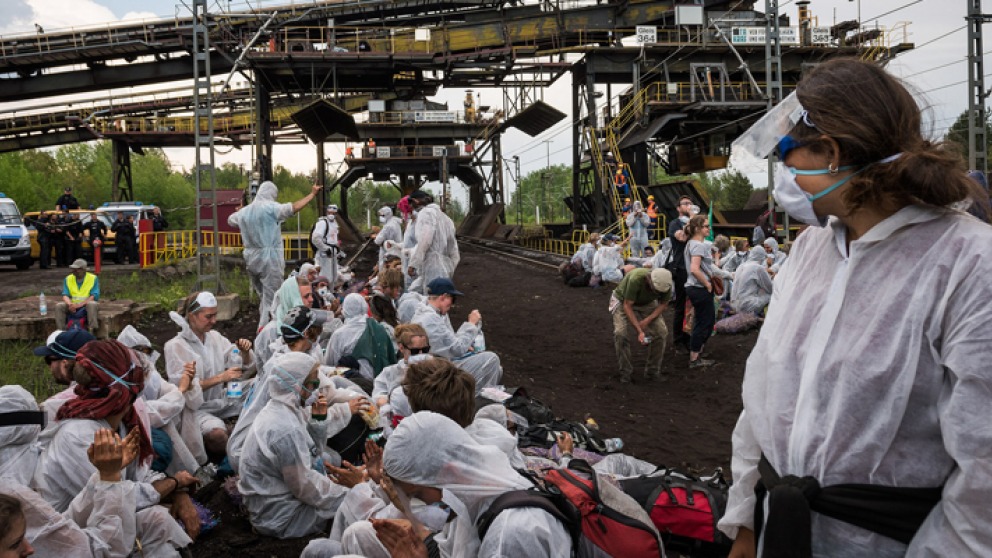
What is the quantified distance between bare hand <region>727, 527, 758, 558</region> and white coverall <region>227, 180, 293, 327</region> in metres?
9.05

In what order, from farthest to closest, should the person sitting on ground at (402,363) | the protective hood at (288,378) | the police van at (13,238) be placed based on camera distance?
the police van at (13,238)
the person sitting on ground at (402,363)
the protective hood at (288,378)

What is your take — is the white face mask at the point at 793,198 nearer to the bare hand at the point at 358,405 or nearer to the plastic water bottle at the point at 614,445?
the bare hand at the point at 358,405

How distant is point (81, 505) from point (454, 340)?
3789 millimetres

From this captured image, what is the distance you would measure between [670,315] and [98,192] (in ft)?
194

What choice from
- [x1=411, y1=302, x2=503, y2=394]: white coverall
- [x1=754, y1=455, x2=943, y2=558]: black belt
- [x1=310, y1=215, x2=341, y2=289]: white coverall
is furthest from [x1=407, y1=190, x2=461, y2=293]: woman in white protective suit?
[x1=754, y1=455, x2=943, y2=558]: black belt

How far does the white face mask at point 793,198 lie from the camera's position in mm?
1830

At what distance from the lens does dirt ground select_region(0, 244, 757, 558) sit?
498cm

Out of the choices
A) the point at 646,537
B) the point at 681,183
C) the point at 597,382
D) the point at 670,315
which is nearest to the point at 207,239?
the point at 681,183

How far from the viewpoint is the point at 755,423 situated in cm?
192

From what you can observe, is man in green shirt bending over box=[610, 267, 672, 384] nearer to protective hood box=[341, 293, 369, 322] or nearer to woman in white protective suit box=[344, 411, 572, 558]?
protective hood box=[341, 293, 369, 322]

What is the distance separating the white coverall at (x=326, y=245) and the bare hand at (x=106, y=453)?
10.4 m

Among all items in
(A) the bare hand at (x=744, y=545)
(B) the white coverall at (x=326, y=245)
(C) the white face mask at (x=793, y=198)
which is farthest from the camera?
(B) the white coverall at (x=326, y=245)

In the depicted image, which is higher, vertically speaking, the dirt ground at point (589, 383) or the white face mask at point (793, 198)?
the white face mask at point (793, 198)

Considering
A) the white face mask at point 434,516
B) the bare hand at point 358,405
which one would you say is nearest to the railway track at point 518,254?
the bare hand at point 358,405
